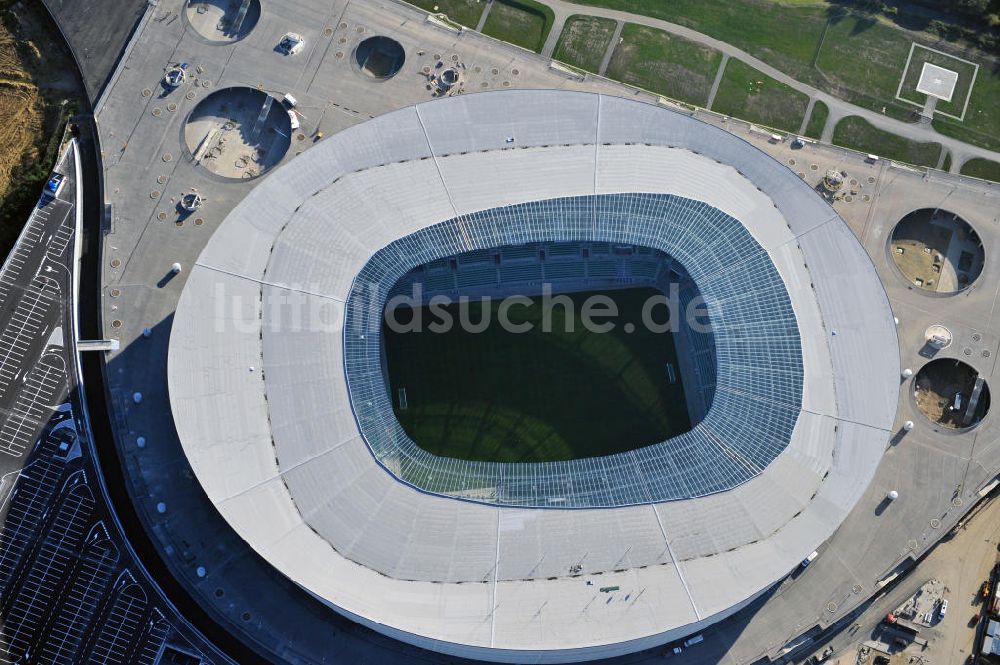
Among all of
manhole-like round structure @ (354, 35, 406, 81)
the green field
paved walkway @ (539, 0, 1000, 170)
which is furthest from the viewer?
paved walkway @ (539, 0, 1000, 170)

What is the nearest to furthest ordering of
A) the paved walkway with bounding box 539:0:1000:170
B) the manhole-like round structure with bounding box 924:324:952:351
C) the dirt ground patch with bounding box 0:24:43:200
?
the manhole-like round structure with bounding box 924:324:952:351 < the dirt ground patch with bounding box 0:24:43:200 < the paved walkway with bounding box 539:0:1000:170

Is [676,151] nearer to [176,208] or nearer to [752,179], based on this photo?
[752,179]

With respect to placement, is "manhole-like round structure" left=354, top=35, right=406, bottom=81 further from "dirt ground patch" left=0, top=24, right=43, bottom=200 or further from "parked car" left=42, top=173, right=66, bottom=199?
"dirt ground patch" left=0, top=24, right=43, bottom=200

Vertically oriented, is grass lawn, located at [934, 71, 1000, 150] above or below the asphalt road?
above

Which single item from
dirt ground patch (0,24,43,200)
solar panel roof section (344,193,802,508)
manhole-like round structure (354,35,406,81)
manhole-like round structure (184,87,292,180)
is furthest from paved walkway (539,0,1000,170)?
dirt ground patch (0,24,43,200)

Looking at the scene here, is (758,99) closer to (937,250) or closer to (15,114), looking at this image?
(937,250)

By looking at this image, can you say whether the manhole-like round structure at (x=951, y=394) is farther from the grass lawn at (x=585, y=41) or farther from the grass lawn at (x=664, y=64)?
the grass lawn at (x=585, y=41)
